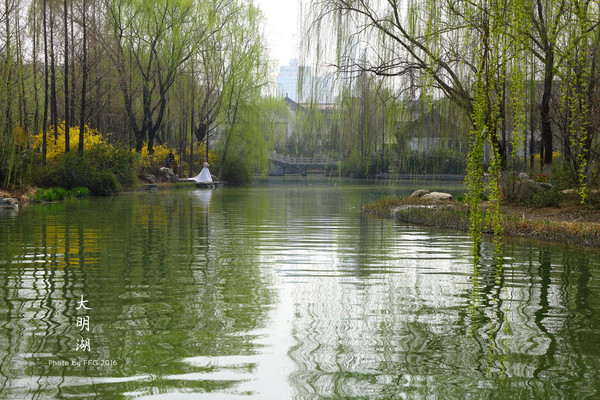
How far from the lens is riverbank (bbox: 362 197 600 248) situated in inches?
424

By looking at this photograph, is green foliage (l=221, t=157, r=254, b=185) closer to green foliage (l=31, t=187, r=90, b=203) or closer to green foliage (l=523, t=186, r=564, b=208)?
green foliage (l=31, t=187, r=90, b=203)

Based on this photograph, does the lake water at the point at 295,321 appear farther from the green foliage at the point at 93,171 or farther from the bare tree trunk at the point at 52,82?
the bare tree trunk at the point at 52,82

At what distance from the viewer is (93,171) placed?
24312mm

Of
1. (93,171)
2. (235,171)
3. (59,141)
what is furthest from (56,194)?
(235,171)

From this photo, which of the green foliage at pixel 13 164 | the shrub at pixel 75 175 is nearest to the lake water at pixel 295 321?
the green foliage at pixel 13 164

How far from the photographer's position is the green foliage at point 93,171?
23.0 metres

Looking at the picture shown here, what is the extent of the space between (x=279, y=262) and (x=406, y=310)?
9.99 feet

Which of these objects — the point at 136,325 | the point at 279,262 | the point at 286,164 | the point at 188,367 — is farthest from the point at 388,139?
the point at 286,164

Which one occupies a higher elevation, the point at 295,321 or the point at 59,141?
the point at 59,141

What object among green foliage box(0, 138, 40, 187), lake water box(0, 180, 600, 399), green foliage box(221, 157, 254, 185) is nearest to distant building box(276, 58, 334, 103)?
lake water box(0, 180, 600, 399)

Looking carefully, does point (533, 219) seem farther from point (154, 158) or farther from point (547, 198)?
point (154, 158)

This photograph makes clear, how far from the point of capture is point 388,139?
502 inches

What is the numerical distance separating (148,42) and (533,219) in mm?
24579

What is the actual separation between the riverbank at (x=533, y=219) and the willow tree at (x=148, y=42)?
707 inches
